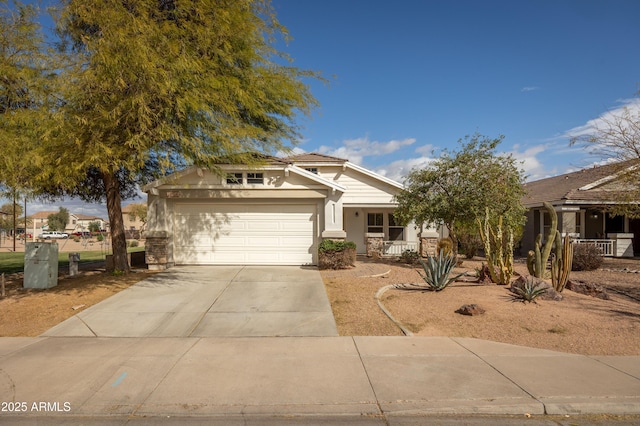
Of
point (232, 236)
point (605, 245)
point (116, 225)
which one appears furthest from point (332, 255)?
point (605, 245)

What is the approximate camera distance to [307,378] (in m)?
4.98

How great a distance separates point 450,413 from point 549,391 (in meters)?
1.28

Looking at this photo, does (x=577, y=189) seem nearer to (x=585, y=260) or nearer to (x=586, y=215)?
(x=586, y=215)

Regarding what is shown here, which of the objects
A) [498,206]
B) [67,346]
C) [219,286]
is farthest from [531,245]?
[67,346]

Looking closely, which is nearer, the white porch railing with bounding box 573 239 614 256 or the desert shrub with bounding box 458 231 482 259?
the desert shrub with bounding box 458 231 482 259

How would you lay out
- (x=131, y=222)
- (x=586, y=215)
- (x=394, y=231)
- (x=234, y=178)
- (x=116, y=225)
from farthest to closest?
(x=131, y=222), (x=586, y=215), (x=394, y=231), (x=234, y=178), (x=116, y=225)

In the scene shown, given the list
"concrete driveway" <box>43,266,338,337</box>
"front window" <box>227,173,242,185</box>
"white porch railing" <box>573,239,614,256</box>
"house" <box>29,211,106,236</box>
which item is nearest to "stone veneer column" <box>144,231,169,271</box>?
"concrete driveway" <box>43,266,338,337</box>

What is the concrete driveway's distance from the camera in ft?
23.3

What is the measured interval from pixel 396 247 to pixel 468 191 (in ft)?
20.2

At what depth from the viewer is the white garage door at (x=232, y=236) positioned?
14.1 meters

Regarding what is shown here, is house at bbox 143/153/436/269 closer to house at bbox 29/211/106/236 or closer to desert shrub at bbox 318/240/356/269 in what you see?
desert shrub at bbox 318/240/356/269

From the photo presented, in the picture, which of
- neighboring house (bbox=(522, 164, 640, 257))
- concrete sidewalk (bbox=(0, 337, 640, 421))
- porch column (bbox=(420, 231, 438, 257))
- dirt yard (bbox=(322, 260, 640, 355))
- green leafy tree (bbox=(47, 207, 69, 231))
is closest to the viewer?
concrete sidewalk (bbox=(0, 337, 640, 421))

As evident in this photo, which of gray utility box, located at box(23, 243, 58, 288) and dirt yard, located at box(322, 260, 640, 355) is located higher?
gray utility box, located at box(23, 243, 58, 288)

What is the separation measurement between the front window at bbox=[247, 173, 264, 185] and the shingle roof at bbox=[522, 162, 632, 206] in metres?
10.1
